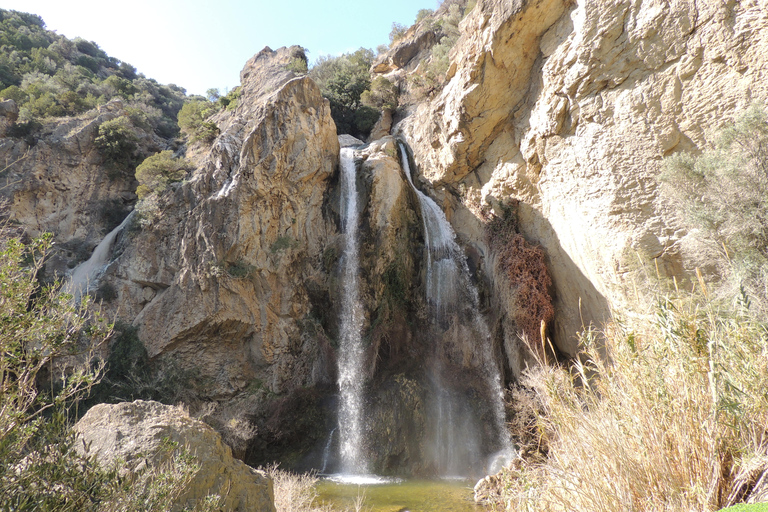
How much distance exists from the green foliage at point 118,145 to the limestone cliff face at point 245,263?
7124mm

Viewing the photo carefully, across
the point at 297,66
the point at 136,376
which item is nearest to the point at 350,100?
the point at 297,66

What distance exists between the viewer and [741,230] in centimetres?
660

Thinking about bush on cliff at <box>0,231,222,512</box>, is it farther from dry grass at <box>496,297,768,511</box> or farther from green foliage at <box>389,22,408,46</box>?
green foliage at <box>389,22,408,46</box>

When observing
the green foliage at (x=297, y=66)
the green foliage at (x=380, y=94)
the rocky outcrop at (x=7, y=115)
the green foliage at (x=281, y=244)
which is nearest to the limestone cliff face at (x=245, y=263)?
the green foliage at (x=281, y=244)

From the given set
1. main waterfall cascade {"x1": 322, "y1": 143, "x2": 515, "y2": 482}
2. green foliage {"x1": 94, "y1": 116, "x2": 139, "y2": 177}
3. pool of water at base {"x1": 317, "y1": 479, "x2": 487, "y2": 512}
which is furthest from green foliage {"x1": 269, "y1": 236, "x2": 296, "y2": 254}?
green foliage {"x1": 94, "y1": 116, "x2": 139, "y2": 177}

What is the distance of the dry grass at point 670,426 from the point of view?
2.52m

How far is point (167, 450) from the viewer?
3.93m

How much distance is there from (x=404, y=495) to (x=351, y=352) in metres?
5.53

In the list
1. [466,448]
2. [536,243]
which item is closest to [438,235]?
[536,243]

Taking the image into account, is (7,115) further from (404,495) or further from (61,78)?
(404,495)

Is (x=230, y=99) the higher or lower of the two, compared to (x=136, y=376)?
higher

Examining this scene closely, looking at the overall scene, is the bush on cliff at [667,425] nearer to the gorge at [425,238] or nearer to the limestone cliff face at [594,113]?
the limestone cliff face at [594,113]

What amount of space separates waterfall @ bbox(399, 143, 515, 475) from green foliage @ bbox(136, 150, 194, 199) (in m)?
12.1

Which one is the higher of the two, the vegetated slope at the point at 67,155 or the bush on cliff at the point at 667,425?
the vegetated slope at the point at 67,155
